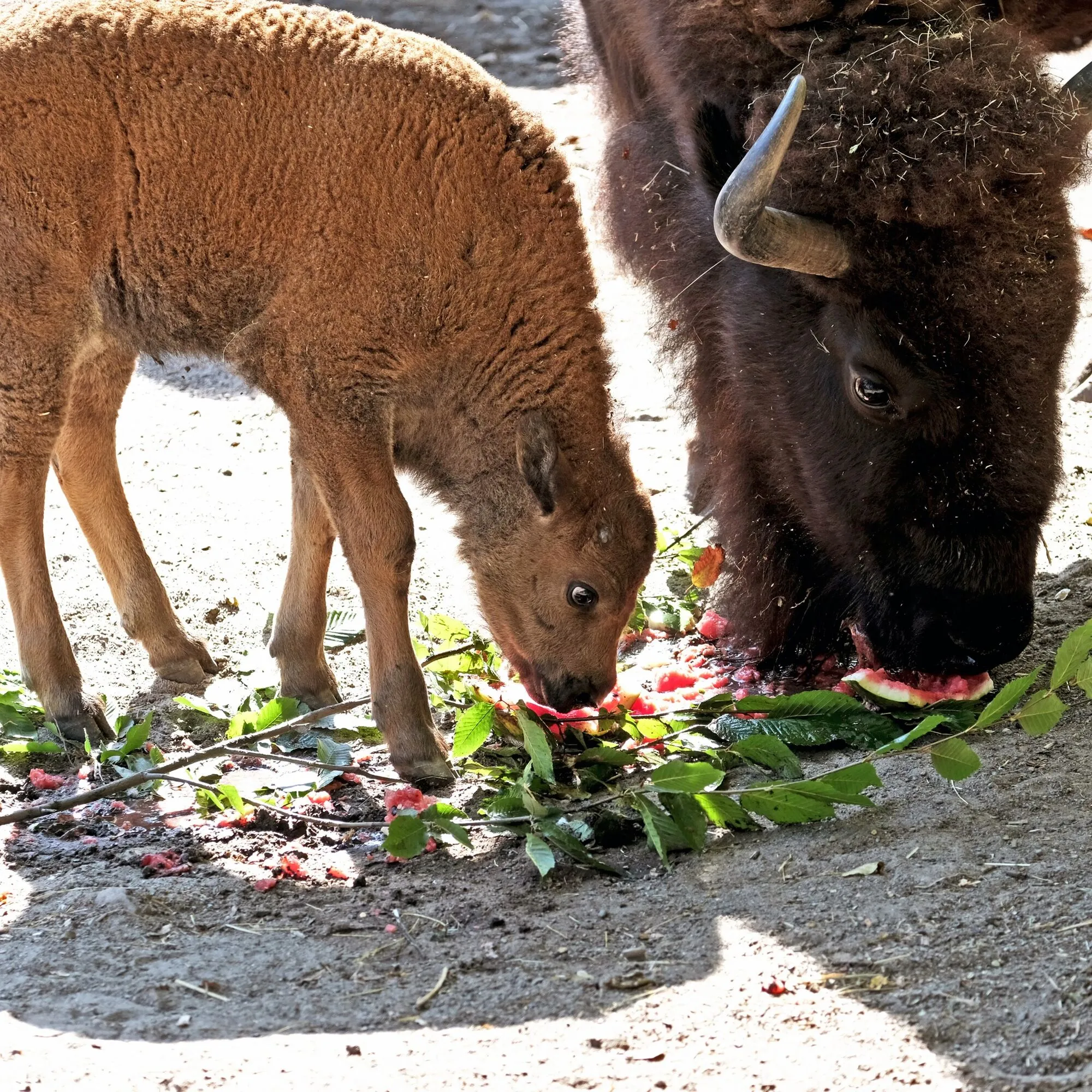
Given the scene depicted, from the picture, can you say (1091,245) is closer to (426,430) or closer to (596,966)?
(426,430)

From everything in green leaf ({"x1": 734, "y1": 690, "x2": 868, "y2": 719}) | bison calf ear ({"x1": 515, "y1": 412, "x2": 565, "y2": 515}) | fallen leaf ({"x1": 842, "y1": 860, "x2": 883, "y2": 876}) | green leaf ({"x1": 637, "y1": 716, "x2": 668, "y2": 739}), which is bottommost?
green leaf ({"x1": 637, "y1": 716, "x2": 668, "y2": 739})

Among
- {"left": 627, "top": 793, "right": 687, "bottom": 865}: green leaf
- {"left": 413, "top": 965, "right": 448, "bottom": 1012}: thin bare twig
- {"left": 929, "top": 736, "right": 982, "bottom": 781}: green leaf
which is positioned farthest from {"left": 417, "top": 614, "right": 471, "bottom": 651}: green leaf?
{"left": 413, "top": 965, "right": 448, "bottom": 1012}: thin bare twig

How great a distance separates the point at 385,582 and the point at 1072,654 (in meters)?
2.09

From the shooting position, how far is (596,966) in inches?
130

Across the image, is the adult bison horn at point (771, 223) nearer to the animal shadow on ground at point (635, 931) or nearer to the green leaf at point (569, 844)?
the animal shadow on ground at point (635, 931)

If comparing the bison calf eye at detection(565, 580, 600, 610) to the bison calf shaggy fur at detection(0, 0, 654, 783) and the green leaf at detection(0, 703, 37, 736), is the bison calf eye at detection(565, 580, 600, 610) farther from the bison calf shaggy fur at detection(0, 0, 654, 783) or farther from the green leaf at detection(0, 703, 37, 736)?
the green leaf at detection(0, 703, 37, 736)

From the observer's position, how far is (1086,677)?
4.18m

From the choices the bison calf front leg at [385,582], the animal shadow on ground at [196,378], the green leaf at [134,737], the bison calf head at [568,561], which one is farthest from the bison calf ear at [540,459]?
the animal shadow on ground at [196,378]

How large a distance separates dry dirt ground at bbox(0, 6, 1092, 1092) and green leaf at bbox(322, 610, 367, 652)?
1.15m

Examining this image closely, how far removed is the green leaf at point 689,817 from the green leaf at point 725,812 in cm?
2

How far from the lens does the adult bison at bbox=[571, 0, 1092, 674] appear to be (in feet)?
13.9

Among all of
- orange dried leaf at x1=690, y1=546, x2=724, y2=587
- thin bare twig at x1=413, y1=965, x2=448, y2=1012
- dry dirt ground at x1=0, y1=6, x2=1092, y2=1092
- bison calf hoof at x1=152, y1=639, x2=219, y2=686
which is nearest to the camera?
dry dirt ground at x1=0, y1=6, x2=1092, y2=1092

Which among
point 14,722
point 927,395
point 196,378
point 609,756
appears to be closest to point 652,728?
point 609,756

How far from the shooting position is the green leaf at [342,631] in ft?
18.5
